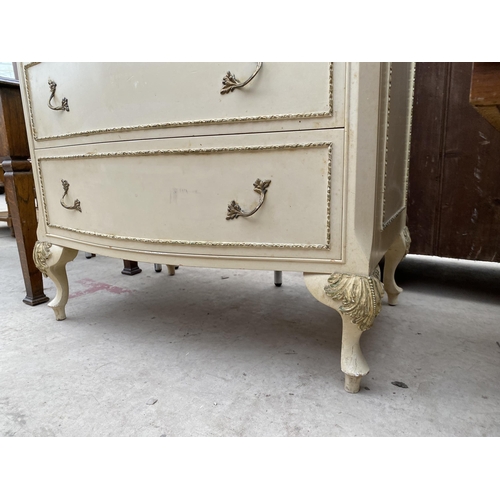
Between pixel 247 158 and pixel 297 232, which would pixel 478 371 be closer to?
pixel 297 232

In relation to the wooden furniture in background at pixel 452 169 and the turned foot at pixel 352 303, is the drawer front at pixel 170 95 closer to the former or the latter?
the turned foot at pixel 352 303

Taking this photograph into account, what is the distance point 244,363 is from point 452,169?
3.06 ft

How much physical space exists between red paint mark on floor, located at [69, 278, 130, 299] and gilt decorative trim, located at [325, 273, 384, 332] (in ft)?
3.29

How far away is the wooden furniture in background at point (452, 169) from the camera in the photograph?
1.22 m

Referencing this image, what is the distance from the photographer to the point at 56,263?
3.78 ft

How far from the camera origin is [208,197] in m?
0.81

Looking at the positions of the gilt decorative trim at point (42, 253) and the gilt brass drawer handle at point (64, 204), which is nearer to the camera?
the gilt brass drawer handle at point (64, 204)

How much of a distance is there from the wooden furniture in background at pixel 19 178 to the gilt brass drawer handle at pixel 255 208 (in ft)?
2.99

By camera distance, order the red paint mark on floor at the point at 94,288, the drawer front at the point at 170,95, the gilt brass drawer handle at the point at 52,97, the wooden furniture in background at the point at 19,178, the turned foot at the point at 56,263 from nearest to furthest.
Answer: the drawer front at the point at 170,95 → the gilt brass drawer handle at the point at 52,97 → the turned foot at the point at 56,263 → the wooden furniture in background at the point at 19,178 → the red paint mark on floor at the point at 94,288

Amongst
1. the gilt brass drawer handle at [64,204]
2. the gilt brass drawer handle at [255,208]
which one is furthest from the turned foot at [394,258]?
the gilt brass drawer handle at [64,204]

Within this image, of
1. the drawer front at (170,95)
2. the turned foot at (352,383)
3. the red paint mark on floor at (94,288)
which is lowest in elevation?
the red paint mark on floor at (94,288)

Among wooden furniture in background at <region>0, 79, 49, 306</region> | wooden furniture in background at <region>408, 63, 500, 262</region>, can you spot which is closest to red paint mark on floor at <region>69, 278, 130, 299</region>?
wooden furniture in background at <region>0, 79, 49, 306</region>

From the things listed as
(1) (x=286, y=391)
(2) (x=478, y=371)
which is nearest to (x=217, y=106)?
(1) (x=286, y=391)

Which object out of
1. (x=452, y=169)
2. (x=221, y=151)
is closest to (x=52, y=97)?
(x=221, y=151)
